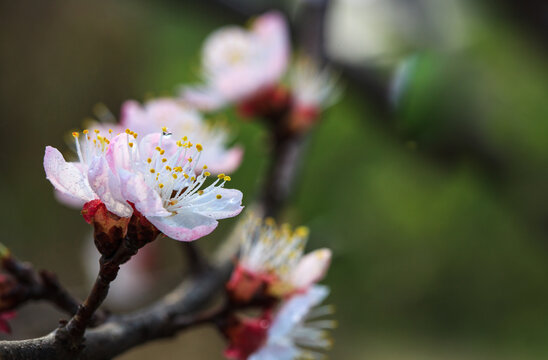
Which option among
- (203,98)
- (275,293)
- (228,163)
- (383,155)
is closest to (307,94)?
(203,98)

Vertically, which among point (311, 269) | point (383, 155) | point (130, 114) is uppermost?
point (383, 155)

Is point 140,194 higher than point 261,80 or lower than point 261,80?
lower

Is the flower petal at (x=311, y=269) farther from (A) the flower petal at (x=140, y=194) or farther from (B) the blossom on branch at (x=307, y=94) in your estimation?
(B) the blossom on branch at (x=307, y=94)

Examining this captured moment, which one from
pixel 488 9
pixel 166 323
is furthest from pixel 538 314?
pixel 166 323

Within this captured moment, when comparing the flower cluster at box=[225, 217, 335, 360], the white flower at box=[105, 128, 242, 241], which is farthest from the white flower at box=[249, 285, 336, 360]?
the white flower at box=[105, 128, 242, 241]

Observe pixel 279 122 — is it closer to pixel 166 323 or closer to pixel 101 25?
pixel 166 323

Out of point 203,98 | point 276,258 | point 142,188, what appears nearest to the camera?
point 142,188

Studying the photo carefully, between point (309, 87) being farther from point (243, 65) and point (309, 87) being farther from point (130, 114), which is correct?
point (130, 114)

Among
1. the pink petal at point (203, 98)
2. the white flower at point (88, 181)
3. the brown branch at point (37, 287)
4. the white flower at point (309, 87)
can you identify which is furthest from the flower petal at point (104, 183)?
the white flower at point (309, 87)
